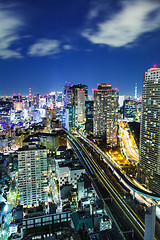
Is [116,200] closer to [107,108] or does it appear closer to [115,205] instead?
[115,205]

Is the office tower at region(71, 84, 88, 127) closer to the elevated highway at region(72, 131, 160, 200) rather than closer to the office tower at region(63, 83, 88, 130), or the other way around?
the office tower at region(63, 83, 88, 130)

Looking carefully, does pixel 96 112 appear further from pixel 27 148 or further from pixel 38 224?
pixel 38 224

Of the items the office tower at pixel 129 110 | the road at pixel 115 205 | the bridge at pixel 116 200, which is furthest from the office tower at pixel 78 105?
the road at pixel 115 205

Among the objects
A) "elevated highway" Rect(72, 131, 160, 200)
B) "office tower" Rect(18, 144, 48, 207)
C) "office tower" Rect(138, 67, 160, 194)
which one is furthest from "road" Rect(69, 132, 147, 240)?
"office tower" Rect(18, 144, 48, 207)

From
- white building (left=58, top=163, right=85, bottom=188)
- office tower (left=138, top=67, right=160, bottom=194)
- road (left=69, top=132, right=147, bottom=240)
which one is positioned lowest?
road (left=69, top=132, right=147, bottom=240)

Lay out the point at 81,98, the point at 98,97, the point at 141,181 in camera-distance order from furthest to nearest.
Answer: the point at 81,98
the point at 98,97
the point at 141,181

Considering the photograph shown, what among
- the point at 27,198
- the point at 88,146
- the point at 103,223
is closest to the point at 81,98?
the point at 88,146

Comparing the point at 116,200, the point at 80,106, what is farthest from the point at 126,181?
the point at 80,106
